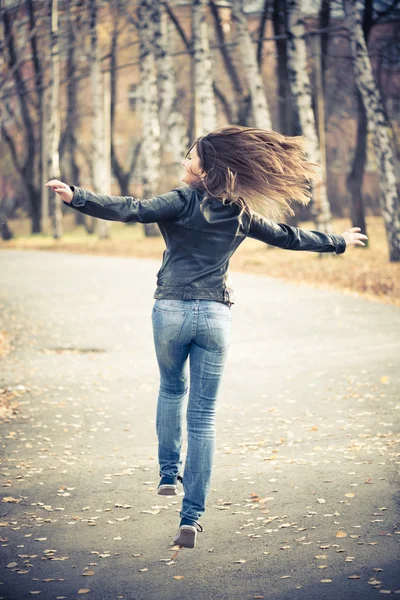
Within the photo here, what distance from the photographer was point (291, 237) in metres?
5.20

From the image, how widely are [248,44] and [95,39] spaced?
934 cm

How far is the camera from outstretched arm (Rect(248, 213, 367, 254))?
511 centimetres

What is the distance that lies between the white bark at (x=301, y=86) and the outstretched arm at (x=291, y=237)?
763 inches

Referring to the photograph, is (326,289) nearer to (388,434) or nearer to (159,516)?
(388,434)

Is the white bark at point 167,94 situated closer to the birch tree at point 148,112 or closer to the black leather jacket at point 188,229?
the birch tree at point 148,112

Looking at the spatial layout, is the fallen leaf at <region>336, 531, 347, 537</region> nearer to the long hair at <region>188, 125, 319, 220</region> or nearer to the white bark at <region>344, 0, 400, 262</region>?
the long hair at <region>188, 125, 319, 220</region>

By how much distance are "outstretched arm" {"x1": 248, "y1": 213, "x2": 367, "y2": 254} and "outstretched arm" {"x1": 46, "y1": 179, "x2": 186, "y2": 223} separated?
1.66ft

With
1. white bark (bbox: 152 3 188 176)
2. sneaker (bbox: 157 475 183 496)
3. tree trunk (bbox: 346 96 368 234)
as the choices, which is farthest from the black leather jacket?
white bark (bbox: 152 3 188 176)

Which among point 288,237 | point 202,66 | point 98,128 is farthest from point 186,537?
point 98,128

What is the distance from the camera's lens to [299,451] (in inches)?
274

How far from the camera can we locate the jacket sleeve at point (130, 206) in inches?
186

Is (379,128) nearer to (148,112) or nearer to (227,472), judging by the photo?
(148,112)

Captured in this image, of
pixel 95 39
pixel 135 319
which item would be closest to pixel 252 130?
pixel 135 319

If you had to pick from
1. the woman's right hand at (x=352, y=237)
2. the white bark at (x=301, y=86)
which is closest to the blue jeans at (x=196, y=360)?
the woman's right hand at (x=352, y=237)
